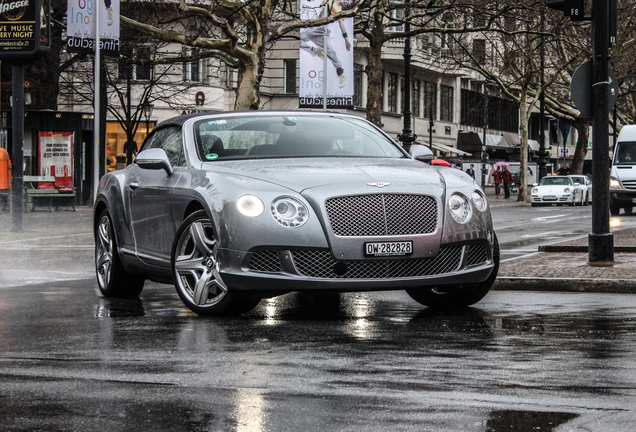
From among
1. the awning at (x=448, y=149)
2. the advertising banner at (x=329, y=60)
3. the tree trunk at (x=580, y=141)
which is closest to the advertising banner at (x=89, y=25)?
the advertising banner at (x=329, y=60)

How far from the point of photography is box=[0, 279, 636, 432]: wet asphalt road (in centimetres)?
438

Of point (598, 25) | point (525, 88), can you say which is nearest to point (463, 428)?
point (598, 25)

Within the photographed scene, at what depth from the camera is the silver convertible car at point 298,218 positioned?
23.8 ft

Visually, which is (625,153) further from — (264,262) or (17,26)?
(264,262)

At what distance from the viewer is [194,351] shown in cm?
616

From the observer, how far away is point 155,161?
8500 millimetres

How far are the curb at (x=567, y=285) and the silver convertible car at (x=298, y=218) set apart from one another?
1681 mm

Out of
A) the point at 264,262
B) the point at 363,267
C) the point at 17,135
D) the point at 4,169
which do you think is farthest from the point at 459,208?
the point at 4,169

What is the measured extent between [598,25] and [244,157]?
17.9 ft

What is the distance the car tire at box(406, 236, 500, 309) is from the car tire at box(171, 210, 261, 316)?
1.51 m

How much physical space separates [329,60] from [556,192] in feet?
64.7

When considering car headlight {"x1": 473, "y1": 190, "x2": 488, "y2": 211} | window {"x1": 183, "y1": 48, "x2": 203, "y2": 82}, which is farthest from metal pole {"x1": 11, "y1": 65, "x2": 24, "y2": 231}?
window {"x1": 183, "y1": 48, "x2": 203, "y2": 82}

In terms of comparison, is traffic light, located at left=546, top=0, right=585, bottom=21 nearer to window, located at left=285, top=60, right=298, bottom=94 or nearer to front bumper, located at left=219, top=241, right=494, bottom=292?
front bumper, located at left=219, top=241, right=494, bottom=292

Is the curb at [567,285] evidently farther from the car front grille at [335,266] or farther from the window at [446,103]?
the window at [446,103]
